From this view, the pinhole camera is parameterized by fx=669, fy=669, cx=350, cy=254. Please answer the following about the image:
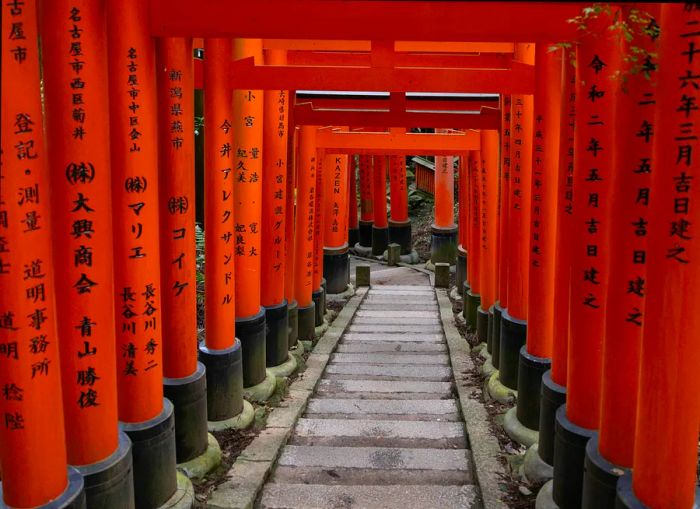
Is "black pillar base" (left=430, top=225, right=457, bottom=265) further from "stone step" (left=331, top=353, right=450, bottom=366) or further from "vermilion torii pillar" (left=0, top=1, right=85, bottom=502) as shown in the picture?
"vermilion torii pillar" (left=0, top=1, right=85, bottom=502)

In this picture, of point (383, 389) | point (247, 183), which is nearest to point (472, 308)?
point (383, 389)

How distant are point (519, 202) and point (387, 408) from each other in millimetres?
2557

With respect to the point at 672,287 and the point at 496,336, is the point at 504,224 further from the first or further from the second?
the point at 672,287

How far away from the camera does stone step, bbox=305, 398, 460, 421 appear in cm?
686

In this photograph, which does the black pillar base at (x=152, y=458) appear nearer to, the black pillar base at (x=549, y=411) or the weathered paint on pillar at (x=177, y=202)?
the weathered paint on pillar at (x=177, y=202)

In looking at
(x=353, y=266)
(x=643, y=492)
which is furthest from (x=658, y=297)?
(x=353, y=266)

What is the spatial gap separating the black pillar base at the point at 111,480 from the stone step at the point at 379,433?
7.70 feet

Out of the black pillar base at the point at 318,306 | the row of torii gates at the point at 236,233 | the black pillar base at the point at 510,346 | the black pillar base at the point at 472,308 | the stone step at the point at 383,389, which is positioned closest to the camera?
the row of torii gates at the point at 236,233

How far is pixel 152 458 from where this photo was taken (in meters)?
4.45

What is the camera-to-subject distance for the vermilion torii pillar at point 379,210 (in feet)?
66.5

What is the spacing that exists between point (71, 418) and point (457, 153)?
963 cm

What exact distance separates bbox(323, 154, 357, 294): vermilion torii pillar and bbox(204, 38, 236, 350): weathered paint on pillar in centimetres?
826

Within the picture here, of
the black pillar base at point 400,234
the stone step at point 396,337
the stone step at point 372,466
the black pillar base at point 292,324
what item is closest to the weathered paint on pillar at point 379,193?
the black pillar base at point 400,234

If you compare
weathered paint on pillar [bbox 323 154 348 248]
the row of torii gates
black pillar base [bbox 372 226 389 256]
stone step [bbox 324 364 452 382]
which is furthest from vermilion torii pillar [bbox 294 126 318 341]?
black pillar base [bbox 372 226 389 256]
